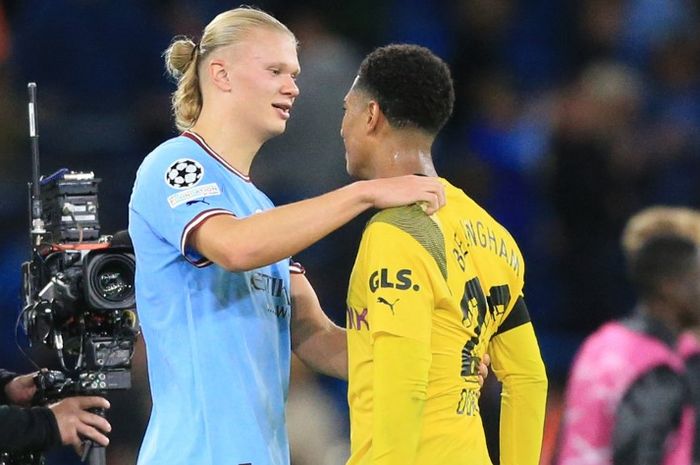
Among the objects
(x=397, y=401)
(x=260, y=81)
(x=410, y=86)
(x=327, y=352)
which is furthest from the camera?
(x=327, y=352)

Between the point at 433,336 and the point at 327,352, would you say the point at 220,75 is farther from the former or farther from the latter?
the point at 433,336

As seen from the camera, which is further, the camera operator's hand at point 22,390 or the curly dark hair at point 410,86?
the camera operator's hand at point 22,390

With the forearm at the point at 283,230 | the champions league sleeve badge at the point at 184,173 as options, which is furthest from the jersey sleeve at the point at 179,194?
the forearm at the point at 283,230

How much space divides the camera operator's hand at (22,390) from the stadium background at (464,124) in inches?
69.8

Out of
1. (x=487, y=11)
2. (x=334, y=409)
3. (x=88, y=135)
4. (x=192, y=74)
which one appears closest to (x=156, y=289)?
(x=192, y=74)

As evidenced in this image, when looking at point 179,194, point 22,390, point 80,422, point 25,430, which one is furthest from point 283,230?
point 22,390

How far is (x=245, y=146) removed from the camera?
402cm

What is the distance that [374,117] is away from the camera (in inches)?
147

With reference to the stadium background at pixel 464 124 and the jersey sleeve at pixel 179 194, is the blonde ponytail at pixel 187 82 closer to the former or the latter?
the jersey sleeve at pixel 179 194

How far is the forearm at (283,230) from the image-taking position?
142 inches

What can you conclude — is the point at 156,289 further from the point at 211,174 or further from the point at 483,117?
the point at 483,117

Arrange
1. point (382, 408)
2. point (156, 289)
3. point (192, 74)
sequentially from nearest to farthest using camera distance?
point (382, 408) < point (156, 289) < point (192, 74)

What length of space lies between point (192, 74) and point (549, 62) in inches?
206

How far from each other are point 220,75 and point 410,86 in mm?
608
